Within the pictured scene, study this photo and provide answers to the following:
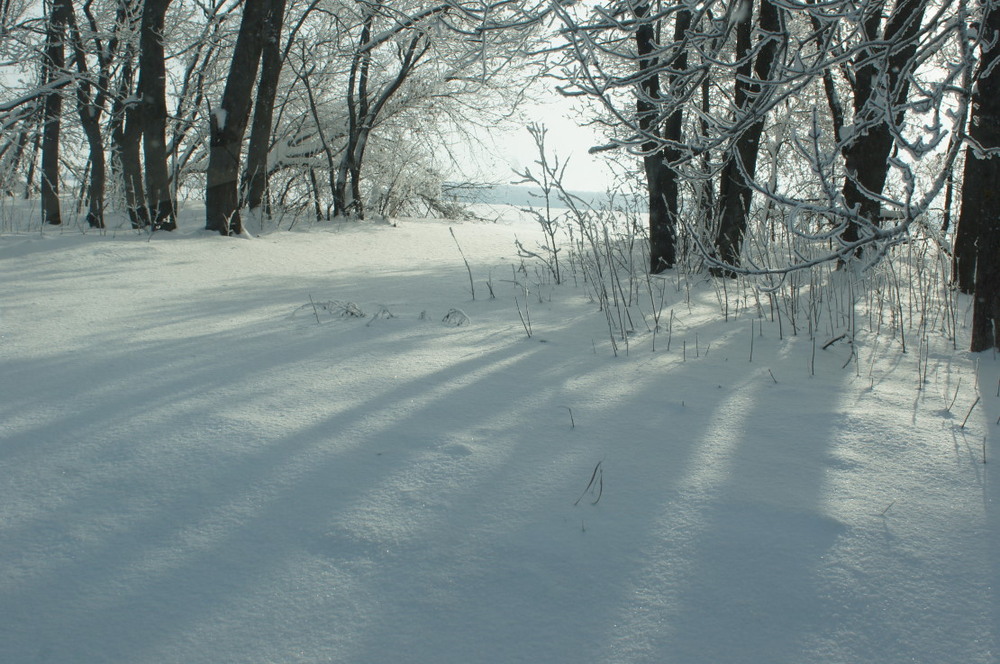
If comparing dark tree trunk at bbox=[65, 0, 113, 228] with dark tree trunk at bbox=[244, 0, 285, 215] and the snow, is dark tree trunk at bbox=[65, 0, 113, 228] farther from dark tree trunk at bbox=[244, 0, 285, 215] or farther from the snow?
the snow

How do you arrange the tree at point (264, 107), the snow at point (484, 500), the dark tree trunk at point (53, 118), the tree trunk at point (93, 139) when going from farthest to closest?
1. the dark tree trunk at point (53, 118)
2. the tree trunk at point (93, 139)
3. the tree at point (264, 107)
4. the snow at point (484, 500)

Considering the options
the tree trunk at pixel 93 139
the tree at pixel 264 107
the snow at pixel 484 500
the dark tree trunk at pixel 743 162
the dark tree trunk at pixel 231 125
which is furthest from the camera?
the tree trunk at pixel 93 139

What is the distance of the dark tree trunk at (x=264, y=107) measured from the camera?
22.0 ft

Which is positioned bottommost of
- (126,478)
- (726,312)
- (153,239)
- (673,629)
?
(673,629)

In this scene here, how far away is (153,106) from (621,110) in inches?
183

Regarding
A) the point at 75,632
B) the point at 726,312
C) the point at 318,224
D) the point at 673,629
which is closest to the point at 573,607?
the point at 673,629

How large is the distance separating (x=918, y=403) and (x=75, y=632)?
2.46 meters

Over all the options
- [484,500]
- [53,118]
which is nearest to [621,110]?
[484,500]

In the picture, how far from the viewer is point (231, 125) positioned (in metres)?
6.37

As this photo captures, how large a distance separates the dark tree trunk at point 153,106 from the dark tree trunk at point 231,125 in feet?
1.96

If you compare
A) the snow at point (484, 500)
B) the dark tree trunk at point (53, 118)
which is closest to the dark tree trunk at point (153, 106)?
the dark tree trunk at point (53, 118)

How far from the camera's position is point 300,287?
14.5 feet

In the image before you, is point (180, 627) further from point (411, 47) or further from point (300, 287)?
point (411, 47)

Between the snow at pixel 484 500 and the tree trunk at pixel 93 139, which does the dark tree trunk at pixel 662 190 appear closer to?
the snow at pixel 484 500
